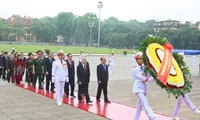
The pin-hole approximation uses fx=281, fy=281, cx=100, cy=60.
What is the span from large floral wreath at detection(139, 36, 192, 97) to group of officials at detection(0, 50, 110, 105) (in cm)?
312

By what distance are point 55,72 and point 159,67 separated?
4167mm

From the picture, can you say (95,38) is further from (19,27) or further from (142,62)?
(142,62)

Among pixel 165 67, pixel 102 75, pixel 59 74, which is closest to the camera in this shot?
pixel 165 67

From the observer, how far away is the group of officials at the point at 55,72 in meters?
9.23

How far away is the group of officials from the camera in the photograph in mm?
9227

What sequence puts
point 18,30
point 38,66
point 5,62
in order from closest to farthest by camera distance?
point 38,66 → point 5,62 → point 18,30

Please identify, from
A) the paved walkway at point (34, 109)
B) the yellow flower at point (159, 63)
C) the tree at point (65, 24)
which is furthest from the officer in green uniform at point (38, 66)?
the tree at point (65, 24)


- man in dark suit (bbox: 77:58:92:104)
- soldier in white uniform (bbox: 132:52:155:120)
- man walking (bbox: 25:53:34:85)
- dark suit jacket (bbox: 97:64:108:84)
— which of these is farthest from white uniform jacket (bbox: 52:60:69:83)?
man walking (bbox: 25:53:34:85)

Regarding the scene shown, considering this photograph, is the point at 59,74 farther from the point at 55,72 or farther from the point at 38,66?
the point at 38,66

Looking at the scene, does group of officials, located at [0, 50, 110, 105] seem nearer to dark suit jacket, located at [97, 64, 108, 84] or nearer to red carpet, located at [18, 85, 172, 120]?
dark suit jacket, located at [97, 64, 108, 84]

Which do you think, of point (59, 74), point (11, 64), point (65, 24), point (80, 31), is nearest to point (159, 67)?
point (59, 74)

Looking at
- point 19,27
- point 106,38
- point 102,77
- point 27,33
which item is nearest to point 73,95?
point 102,77

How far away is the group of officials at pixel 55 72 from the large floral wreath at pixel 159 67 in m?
3.12

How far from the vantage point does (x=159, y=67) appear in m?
6.07
